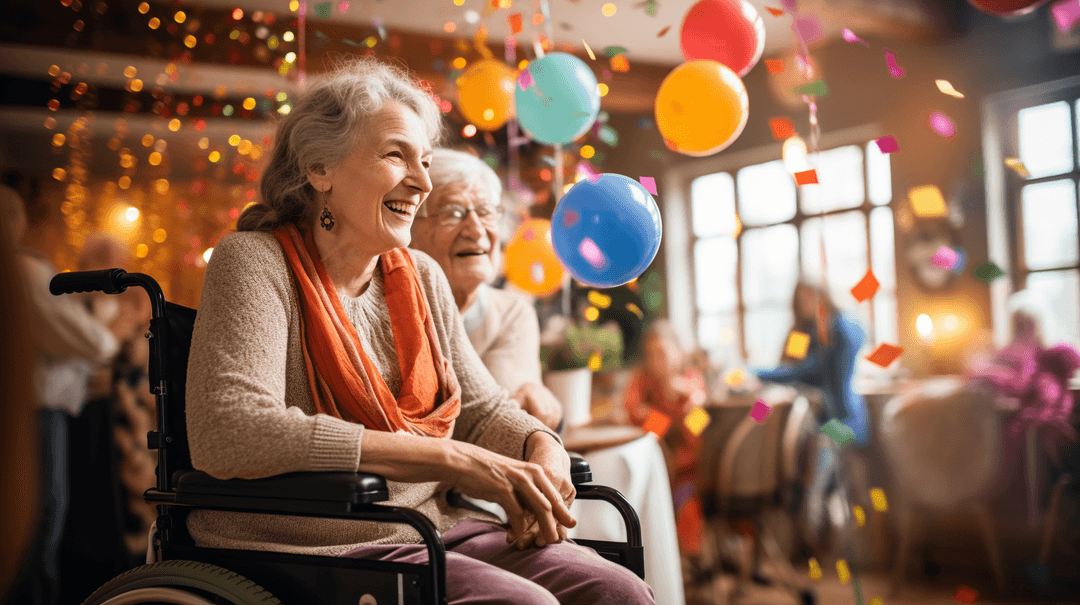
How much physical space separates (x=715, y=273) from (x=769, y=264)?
580 mm

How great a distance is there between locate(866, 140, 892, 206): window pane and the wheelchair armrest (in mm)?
5838

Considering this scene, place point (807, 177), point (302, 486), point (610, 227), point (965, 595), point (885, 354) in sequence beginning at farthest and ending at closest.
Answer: point (965, 595)
point (807, 177)
point (885, 354)
point (610, 227)
point (302, 486)

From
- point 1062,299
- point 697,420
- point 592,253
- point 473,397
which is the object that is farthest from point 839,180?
point 473,397

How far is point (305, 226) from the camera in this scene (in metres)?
1.35

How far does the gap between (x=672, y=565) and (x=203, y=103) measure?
576 centimetres

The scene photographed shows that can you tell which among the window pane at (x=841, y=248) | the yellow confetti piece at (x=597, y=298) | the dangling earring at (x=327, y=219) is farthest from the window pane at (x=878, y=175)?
the dangling earring at (x=327, y=219)

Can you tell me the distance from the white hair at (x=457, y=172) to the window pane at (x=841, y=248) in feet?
15.4

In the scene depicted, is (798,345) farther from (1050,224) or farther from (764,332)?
(764,332)

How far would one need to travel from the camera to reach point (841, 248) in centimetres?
643

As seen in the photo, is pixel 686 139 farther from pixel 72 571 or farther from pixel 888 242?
pixel 888 242

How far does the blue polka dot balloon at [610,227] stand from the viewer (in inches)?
71.5

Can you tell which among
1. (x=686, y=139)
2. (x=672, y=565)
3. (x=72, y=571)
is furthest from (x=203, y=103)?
(x=672, y=565)

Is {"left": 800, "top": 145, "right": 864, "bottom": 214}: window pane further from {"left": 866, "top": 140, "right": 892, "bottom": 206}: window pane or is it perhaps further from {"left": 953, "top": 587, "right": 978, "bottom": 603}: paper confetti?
{"left": 953, "top": 587, "right": 978, "bottom": 603}: paper confetti

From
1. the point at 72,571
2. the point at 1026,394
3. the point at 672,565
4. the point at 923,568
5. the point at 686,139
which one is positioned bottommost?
the point at 923,568
